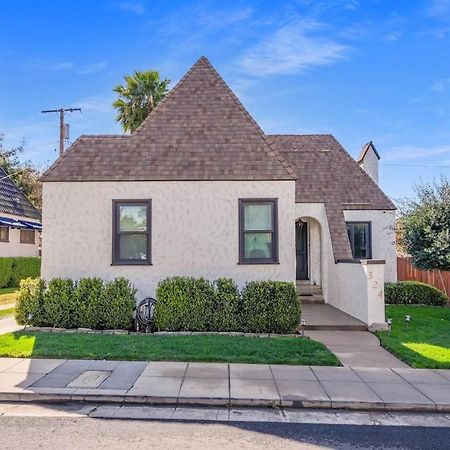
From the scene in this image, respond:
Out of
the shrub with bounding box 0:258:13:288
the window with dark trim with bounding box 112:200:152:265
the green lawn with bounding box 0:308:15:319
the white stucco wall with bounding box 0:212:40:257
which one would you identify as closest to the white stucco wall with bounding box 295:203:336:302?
the window with dark trim with bounding box 112:200:152:265

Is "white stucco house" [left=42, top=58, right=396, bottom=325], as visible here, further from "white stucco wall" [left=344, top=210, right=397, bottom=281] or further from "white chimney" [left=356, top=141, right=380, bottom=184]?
"white chimney" [left=356, top=141, right=380, bottom=184]

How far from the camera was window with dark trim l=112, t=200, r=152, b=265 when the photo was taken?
1065cm

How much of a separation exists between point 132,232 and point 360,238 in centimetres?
903

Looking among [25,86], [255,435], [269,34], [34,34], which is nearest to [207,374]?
[255,435]

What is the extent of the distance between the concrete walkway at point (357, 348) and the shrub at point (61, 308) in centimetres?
560

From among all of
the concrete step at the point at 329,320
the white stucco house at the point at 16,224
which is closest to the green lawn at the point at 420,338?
the concrete step at the point at 329,320

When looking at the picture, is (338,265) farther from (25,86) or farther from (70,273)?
(25,86)

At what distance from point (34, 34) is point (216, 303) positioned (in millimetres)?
9692

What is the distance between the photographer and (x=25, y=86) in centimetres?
1706

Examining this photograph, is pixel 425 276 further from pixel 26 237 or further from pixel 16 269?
pixel 26 237

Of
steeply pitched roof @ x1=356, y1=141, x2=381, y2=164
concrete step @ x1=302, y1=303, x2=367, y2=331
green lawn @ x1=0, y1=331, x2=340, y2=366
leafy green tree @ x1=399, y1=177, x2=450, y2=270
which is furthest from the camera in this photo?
steeply pitched roof @ x1=356, y1=141, x2=381, y2=164

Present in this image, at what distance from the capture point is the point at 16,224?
20797 mm

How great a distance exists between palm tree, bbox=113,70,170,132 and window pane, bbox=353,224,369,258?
10789mm

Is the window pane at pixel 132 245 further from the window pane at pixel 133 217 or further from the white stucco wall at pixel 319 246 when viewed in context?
the white stucco wall at pixel 319 246
